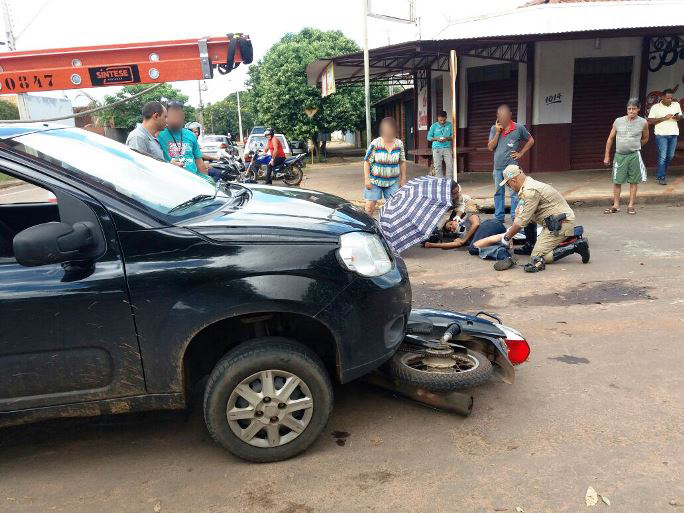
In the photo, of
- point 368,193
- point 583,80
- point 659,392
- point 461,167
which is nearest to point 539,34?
point 583,80

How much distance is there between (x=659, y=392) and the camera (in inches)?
133

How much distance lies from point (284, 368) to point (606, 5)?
44.1ft

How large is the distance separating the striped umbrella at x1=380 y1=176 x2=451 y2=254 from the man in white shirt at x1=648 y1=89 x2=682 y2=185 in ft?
20.8

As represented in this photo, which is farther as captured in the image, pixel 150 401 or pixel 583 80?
pixel 583 80

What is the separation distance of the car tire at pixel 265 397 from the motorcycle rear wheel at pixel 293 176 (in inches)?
560

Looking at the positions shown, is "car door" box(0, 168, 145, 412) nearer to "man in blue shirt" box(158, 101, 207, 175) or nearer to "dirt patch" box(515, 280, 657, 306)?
"man in blue shirt" box(158, 101, 207, 175)

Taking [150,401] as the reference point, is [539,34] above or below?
above

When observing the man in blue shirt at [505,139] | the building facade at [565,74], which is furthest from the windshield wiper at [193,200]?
the building facade at [565,74]

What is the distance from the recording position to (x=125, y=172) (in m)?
3.03

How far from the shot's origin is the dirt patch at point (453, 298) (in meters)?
5.24

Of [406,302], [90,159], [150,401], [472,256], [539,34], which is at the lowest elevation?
[472,256]

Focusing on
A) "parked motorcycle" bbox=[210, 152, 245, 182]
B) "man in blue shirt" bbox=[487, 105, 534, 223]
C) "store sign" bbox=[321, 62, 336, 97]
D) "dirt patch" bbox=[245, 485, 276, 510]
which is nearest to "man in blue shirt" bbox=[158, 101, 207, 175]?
"dirt patch" bbox=[245, 485, 276, 510]

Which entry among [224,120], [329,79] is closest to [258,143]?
[329,79]

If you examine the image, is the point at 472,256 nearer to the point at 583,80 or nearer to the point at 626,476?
the point at 626,476
